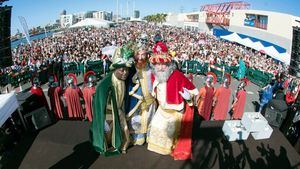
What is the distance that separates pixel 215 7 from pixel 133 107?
5413 centimetres

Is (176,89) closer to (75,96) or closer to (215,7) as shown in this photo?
(75,96)

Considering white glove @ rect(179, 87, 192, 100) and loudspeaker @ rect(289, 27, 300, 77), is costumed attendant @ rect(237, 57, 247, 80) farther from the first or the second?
white glove @ rect(179, 87, 192, 100)

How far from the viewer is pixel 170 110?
13.5 feet

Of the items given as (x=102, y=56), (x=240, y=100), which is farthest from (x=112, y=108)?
(x=102, y=56)

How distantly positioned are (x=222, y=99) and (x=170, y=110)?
3.21m

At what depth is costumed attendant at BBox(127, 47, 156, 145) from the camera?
4199mm

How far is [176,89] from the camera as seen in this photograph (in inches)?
156

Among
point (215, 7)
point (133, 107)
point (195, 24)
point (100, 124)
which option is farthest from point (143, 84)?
point (195, 24)

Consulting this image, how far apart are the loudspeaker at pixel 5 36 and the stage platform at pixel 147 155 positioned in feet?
6.56

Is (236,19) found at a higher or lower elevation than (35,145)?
higher

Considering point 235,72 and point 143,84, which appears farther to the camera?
point 235,72

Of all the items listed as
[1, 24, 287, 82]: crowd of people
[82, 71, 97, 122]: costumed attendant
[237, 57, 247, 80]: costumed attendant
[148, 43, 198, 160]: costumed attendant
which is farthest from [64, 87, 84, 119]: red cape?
[237, 57, 247, 80]: costumed attendant

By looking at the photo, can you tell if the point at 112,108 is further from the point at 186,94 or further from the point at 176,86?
the point at 186,94

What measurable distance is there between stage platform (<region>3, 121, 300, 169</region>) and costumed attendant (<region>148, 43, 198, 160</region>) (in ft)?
0.72
